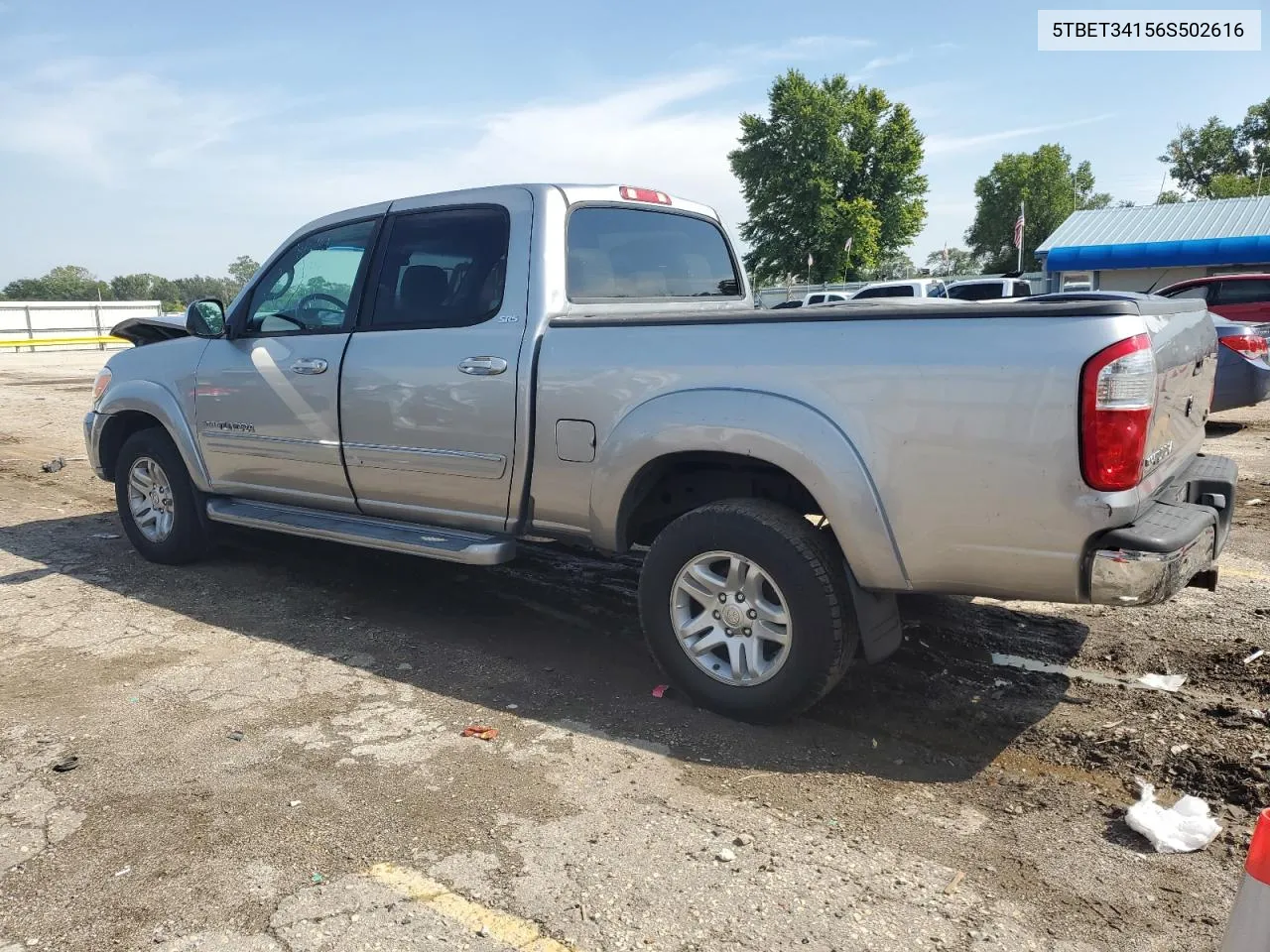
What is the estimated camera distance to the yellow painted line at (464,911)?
246 centimetres

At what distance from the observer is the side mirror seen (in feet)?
17.9

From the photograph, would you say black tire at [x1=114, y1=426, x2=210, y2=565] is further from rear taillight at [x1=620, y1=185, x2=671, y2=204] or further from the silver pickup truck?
rear taillight at [x1=620, y1=185, x2=671, y2=204]

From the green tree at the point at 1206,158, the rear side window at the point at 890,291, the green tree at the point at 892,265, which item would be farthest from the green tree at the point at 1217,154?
the rear side window at the point at 890,291

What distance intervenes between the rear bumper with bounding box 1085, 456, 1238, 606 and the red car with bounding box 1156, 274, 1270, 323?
12510 millimetres

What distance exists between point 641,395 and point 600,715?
1255 millimetres

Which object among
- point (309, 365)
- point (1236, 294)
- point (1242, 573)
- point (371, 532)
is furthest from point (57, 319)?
point (1242, 573)

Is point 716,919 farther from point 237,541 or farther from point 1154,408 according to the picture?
point 237,541

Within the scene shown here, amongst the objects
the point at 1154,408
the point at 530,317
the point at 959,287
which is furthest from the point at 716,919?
the point at 959,287

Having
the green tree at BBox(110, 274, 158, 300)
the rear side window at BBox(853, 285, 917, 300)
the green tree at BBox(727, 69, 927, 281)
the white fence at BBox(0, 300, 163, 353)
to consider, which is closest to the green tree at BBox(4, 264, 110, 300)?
the green tree at BBox(110, 274, 158, 300)

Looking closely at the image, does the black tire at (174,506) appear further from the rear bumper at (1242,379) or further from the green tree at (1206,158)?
the green tree at (1206,158)

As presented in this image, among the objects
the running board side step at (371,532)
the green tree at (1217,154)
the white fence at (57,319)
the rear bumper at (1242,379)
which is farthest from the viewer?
the green tree at (1217,154)

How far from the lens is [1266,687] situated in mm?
3844

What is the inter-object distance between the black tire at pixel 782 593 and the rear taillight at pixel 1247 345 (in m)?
7.36

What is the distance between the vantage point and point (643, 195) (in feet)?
16.2
